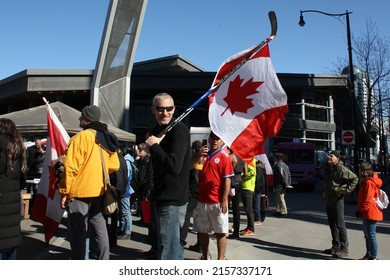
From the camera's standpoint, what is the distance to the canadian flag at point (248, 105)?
14.6ft

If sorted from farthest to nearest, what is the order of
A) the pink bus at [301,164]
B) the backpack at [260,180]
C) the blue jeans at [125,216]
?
the pink bus at [301,164] → the backpack at [260,180] → the blue jeans at [125,216]

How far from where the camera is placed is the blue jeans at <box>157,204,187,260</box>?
354 cm

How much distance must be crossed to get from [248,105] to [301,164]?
57.9 feet

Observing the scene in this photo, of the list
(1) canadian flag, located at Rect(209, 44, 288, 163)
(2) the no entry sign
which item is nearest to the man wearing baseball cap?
(1) canadian flag, located at Rect(209, 44, 288, 163)

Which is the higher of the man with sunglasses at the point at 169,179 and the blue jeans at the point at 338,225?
the man with sunglasses at the point at 169,179

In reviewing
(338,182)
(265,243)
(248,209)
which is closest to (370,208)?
(338,182)

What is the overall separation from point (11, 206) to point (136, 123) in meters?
30.6

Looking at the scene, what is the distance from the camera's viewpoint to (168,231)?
3.56 metres

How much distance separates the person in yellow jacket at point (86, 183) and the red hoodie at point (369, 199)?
4.05m

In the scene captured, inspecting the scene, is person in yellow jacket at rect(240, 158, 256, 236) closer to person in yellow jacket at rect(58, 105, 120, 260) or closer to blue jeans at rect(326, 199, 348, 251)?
blue jeans at rect(326, 199, 348, 251)

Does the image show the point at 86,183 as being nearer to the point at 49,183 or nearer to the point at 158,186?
the point at 158,186

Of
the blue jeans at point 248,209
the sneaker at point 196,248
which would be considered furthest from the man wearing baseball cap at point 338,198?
the sneaker at point 196,248

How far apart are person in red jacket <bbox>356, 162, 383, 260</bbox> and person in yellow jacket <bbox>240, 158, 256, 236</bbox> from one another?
97.0 inches

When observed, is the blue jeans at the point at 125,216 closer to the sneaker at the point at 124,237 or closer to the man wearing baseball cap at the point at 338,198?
the sneaker at the point at 124,237
